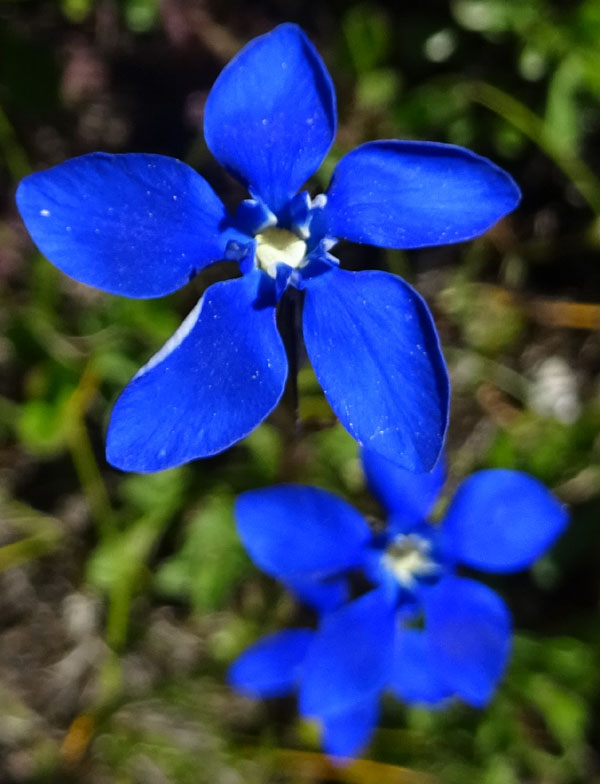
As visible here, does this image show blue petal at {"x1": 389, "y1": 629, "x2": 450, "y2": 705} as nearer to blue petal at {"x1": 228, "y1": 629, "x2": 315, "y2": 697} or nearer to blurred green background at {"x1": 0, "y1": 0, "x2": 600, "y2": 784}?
blue petal at {"x1": 228, "y1": 629, "x2": 315, "y2": 697}

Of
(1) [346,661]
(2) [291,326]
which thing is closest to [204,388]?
(2) [291,326]

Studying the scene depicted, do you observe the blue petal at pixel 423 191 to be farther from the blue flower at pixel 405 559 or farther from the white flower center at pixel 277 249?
the blue flower at pixel 405 559

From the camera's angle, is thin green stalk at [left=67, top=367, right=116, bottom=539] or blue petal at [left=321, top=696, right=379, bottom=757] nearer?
blue petal at [left=321, top=696, right=379, bottom=757]

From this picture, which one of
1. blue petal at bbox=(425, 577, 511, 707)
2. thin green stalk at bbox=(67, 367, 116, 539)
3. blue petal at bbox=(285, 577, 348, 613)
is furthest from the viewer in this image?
thin green stalk at bbox=(67, 367, 116, 539)

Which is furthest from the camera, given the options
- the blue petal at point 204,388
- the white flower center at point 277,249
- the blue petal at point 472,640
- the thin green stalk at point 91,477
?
the thin green stalk at point 91,477

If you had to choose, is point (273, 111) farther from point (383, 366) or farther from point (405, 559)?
point (405, 559)

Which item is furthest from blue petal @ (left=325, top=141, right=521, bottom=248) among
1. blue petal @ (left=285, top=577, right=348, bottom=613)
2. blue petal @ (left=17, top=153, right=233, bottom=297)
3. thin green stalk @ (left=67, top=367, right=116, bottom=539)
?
thin green stalk @ (left=67, top=367, right=116, bottom=539)

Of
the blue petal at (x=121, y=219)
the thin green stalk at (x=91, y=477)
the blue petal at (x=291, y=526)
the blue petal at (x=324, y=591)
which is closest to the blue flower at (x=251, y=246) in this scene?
the blue petal at (x=121, y=219)
